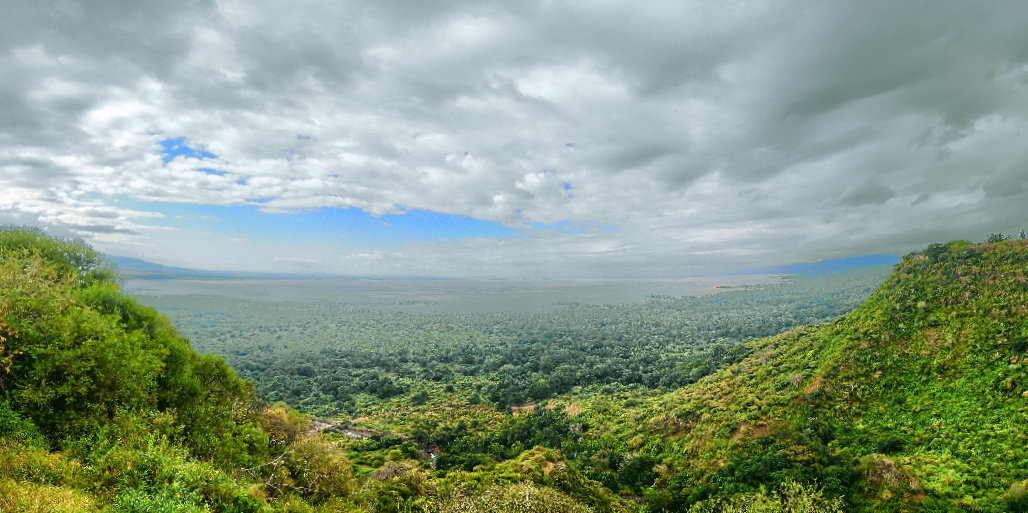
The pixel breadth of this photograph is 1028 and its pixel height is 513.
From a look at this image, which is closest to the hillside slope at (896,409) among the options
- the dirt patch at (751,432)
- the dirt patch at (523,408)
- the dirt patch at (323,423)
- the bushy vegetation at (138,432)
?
the dirt patch at (751,432)

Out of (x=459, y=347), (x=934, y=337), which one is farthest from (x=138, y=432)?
(x=459, y=347)

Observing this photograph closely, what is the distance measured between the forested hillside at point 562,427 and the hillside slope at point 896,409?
160 mm

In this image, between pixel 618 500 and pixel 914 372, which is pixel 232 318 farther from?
pixel 914 372

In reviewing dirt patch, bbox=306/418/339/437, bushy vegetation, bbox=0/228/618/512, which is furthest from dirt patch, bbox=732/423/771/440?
dirt patch, bbox=306/418/339/437

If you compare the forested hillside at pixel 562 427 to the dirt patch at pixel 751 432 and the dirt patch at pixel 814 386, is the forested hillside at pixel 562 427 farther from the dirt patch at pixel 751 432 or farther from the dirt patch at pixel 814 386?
the dirt patch at pixel 814 386

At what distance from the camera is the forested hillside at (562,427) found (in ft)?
42.5

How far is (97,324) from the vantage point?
16.0m

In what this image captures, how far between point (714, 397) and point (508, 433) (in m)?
26.1

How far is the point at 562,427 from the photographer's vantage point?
5038cm

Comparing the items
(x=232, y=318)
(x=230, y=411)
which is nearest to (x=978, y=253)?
(x=230, y=411)

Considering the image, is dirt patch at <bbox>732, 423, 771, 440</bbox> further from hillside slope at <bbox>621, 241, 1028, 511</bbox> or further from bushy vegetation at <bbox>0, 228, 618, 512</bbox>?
bushy vegetation at <bbox>0, 228, 618, 512</bbox>

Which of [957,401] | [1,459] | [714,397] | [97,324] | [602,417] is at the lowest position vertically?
[602,417]

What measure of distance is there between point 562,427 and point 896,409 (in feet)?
107

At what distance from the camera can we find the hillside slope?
25469 millimetres
